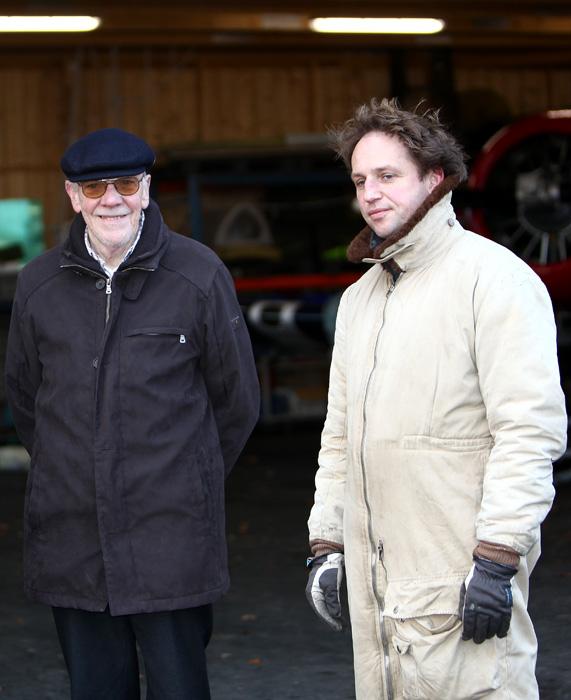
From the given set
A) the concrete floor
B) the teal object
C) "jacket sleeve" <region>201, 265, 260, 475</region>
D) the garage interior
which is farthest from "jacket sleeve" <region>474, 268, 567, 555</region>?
the teal object

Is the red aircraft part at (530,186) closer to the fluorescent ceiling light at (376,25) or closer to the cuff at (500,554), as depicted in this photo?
the fluorescent ceiling light at (376,25)

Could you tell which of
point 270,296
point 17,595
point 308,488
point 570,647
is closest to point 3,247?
point 270,296

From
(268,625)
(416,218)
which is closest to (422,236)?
(416,218)

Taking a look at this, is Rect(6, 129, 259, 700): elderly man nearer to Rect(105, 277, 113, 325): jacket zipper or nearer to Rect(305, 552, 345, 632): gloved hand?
Rect(105, 277, 113, 325): jacket zipper

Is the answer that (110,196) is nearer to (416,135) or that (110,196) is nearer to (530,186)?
(416,135)

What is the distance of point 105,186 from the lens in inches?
121

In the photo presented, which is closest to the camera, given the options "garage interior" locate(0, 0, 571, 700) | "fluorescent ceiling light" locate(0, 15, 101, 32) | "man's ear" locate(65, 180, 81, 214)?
"man's ear" locate(65, 180, 81, 214)

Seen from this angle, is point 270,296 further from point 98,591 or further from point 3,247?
point 98,591

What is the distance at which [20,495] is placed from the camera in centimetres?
874

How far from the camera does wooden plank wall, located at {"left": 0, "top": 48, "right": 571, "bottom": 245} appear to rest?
12398mm

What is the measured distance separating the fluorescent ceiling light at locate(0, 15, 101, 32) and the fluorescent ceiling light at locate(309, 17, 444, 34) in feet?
5.52

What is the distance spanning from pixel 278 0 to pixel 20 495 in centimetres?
393

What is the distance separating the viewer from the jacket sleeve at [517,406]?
2.45m

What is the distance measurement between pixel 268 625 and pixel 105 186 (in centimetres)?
275
